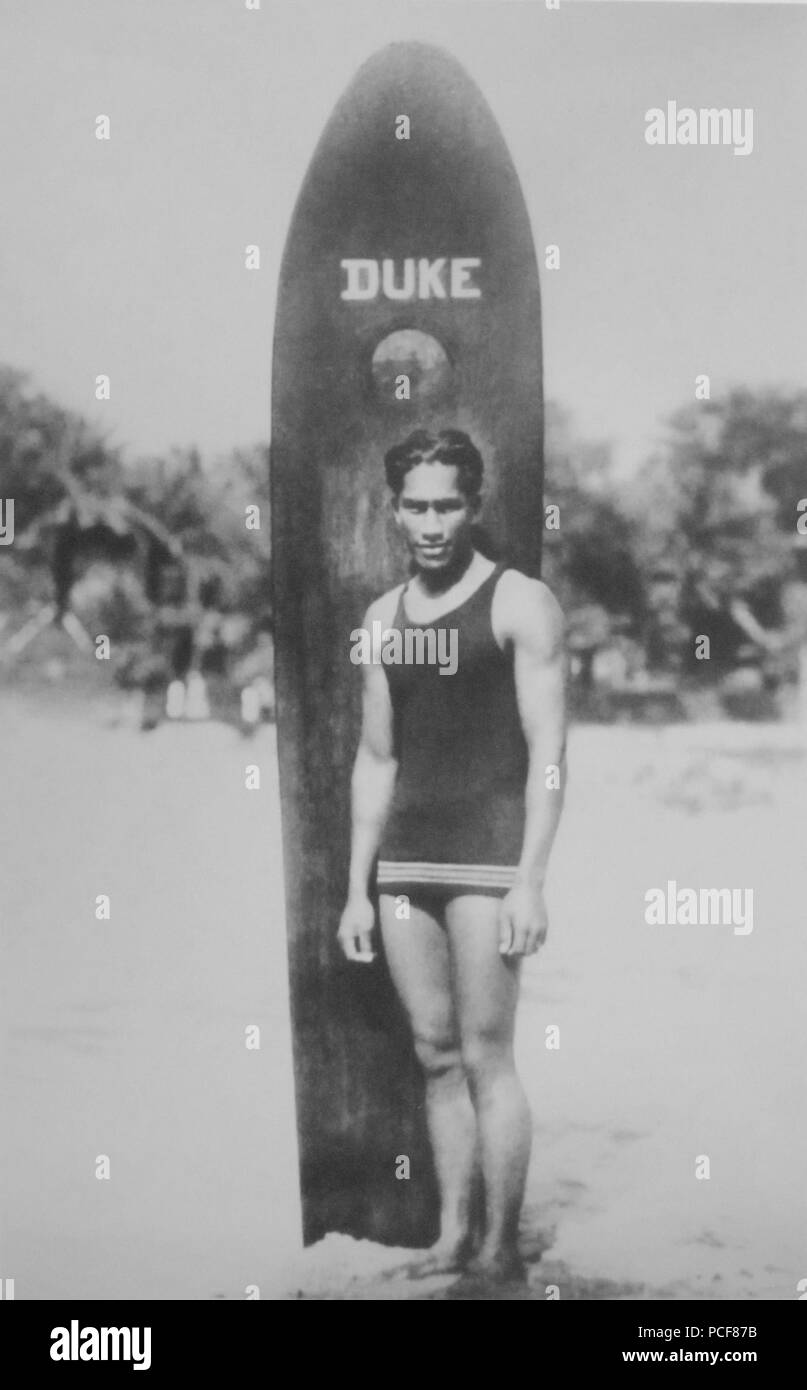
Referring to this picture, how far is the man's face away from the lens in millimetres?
2820

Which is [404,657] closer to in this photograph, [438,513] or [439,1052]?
[438,513]

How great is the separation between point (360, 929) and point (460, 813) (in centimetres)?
27

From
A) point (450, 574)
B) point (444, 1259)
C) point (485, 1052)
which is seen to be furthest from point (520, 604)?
point (444, 1259)

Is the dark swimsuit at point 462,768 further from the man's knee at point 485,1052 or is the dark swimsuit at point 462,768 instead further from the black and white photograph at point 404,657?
the man's knee at point 485,1052

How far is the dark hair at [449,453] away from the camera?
2.82m

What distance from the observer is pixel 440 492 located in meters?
2.82

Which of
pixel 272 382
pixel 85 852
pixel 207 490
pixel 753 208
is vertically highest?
pixel 753 208

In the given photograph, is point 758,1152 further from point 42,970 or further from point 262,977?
point 42,970

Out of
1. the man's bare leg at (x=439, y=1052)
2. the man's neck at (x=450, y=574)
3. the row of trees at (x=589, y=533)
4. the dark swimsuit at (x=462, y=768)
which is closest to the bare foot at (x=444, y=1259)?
the man's bare leg at (x=439, y=1052)

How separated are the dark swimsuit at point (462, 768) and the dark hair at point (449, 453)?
0.52 feet

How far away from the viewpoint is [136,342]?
9.29ft
